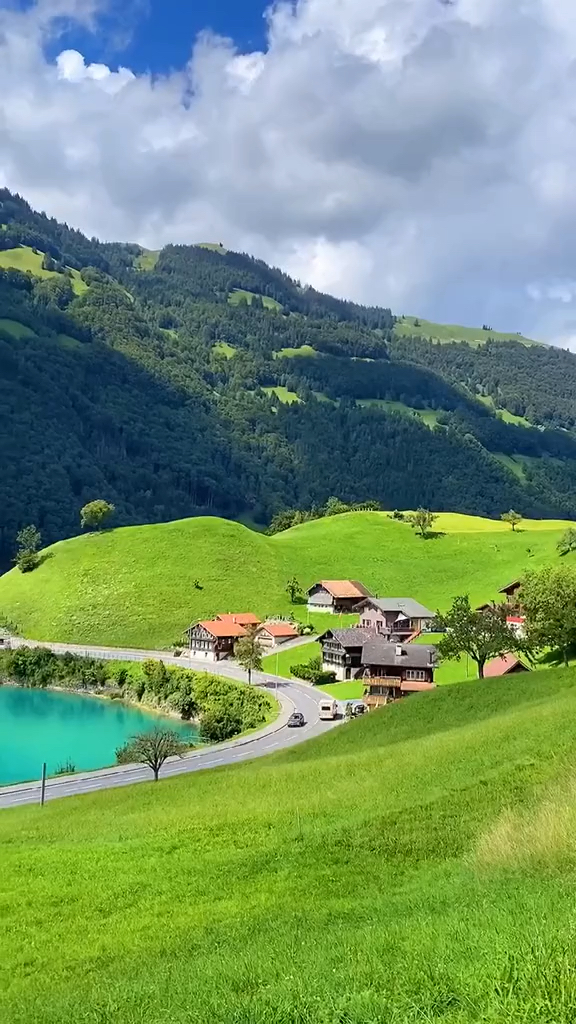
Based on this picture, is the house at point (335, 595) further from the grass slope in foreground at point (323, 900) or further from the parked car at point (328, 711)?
the grass slope in foreground at point (323, 900)

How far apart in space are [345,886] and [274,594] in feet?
333

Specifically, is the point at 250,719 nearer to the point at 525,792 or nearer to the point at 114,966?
the point at 525,792

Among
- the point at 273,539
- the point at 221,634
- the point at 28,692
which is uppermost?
the point at 273,539

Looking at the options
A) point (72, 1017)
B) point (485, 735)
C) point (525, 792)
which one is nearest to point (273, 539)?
point (485, 735)

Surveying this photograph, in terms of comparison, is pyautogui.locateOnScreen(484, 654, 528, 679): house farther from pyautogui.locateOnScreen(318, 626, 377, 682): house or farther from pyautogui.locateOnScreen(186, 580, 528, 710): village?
pyautogui.locateOnScreen(318, 626, 377, 682): house

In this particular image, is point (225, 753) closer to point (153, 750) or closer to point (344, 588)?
point (153, 750)

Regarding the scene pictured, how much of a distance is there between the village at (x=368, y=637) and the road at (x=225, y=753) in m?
5.85

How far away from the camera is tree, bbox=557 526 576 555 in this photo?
11431cm

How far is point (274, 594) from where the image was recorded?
115438 mm

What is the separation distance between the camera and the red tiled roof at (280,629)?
98631 millimetres

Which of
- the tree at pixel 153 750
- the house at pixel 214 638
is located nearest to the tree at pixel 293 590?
the house at pixel 214 638

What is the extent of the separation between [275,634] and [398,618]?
1631cm

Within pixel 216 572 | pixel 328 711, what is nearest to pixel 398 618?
pixel 216 572

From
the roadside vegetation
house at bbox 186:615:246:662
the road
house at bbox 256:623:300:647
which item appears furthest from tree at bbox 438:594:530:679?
house at bbox 186:615:246:662
